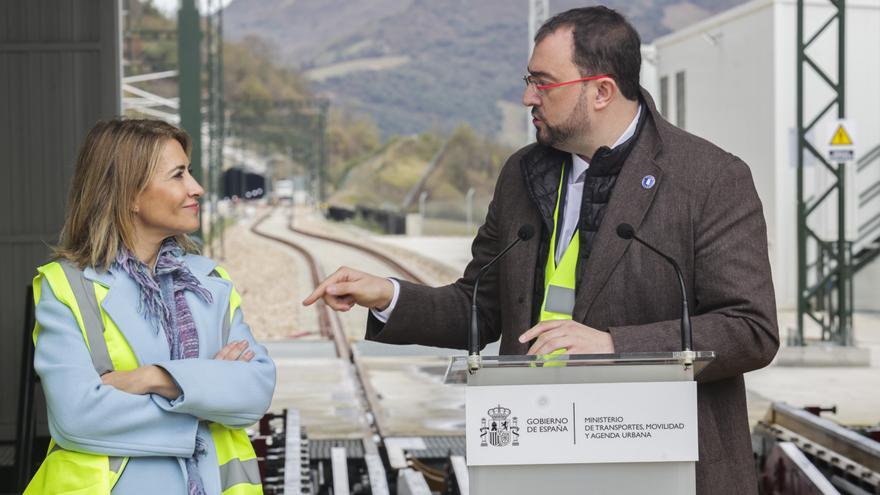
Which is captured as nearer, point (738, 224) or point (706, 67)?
point (738, 224)

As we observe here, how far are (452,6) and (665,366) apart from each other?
191620 mm

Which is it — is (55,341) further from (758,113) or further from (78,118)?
(758,113)

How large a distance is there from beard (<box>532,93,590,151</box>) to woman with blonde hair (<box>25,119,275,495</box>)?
0.77m

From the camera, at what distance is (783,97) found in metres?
23.0

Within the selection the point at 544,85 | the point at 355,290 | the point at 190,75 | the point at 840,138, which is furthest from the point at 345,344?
the point at 544,85

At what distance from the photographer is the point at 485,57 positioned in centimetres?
16700

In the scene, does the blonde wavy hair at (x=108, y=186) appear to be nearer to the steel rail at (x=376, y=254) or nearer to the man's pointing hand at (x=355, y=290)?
the man's pointing hand at (x=355, y=290)

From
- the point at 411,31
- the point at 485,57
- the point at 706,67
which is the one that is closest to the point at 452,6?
the point at 411,31

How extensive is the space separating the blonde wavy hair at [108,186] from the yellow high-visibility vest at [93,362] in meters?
0.08

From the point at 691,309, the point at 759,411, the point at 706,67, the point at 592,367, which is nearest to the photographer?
the point at 592,367

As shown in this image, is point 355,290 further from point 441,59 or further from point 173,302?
point 441,59

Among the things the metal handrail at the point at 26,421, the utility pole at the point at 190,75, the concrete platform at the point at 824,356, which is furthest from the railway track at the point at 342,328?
the concrete platform at the point at 824,356

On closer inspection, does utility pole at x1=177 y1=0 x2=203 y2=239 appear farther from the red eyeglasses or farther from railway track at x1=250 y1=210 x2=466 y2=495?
the red eyeglasses

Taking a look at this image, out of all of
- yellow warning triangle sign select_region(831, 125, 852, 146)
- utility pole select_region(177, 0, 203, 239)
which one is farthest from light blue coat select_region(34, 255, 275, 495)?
yellow warning triangle sign select_region(831, 125, 852, 146)
